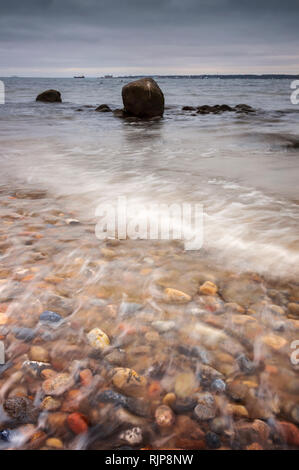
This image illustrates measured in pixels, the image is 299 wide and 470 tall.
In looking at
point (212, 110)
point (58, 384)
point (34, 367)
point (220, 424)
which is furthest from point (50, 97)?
point (220, 424)

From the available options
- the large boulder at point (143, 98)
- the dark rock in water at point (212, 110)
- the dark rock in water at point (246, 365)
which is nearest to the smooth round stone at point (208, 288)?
the dark rock in water at point (246, 365)

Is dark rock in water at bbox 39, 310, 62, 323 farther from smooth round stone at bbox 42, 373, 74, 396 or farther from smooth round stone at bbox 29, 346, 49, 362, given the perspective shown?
smooth round stone at bbox 42, 373, 74, 396

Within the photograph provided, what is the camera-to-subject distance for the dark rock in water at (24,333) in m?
1.55

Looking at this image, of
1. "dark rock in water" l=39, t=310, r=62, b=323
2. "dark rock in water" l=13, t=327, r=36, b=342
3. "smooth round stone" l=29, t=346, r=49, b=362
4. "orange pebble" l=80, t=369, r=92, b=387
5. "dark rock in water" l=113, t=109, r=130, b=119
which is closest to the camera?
"orange pebble" l=80, t=369, r=92, b=387

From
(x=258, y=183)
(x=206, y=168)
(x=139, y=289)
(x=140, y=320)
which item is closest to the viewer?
(x=140, y=320)

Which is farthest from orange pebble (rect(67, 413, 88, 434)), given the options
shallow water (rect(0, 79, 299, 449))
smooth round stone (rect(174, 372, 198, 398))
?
smooth round stone (rect(174, 372, 198, 398))

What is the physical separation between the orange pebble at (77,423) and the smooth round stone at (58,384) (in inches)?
4.8

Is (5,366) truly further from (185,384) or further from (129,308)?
(185,384)

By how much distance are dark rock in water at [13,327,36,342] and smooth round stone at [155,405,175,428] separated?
2.33 feet

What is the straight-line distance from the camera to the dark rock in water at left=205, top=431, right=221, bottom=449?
112 cm

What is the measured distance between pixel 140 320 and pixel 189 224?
56.6 inches

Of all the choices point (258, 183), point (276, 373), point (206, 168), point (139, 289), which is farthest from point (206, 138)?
point (276, 373)
